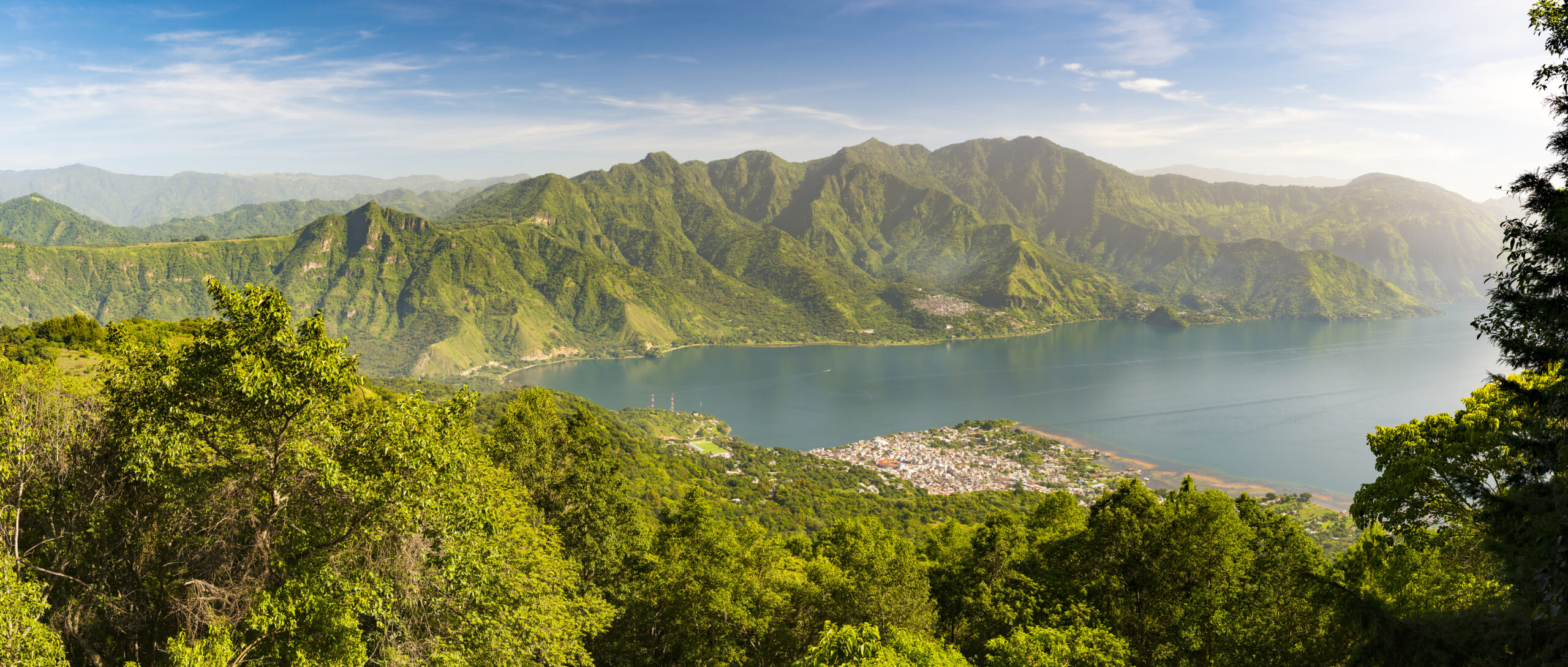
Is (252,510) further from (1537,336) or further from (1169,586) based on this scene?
(1169,586)

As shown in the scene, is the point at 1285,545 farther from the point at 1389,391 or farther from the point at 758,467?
the point at 1389,391

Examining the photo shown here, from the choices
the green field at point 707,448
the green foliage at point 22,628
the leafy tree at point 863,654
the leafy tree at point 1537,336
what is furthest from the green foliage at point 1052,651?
the green field at point 707,448

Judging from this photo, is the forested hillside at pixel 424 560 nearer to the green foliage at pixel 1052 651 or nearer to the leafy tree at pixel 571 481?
the green foliage at pixel 1052 651

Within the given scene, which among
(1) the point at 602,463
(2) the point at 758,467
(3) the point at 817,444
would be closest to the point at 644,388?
(3) the point at 817,444

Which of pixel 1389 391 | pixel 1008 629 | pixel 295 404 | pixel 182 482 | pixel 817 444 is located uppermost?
pixel 295 404

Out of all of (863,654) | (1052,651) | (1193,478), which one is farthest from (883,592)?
(1193,478)

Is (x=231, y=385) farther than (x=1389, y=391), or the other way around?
(x=1389, y=391)
